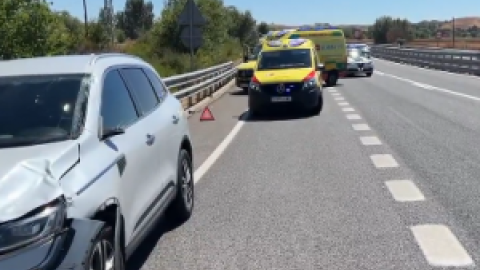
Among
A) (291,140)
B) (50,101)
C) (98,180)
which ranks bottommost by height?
(291,140)

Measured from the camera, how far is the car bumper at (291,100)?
1806cm

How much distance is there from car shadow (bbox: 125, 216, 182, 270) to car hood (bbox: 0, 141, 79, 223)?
172 centimetres

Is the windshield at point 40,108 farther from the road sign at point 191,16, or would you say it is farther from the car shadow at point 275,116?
the road sign at point 191,16

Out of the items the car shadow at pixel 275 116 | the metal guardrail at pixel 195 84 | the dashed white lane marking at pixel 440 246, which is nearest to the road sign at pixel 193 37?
the metal guardrail at pixel 195 84

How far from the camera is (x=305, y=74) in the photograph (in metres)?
18.6

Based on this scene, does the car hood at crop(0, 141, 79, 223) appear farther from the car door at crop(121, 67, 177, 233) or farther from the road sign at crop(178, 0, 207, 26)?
the road sign at crop(178, 0, 207, 26)

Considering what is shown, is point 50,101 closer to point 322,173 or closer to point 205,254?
point 205,254

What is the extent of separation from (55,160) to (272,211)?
377cm

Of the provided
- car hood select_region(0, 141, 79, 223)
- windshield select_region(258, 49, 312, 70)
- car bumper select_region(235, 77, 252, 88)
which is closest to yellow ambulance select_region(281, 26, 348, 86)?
car bumper select_region(235, 77, 252, 88)

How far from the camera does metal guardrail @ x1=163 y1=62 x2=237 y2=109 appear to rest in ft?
60.3

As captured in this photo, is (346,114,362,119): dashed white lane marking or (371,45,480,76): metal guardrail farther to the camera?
(371,45,480,76): metal guardrail

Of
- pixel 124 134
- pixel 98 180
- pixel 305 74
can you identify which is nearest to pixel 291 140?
pixel 305 74

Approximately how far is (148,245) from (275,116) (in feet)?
42.3

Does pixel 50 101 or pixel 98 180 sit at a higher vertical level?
pixel 50 101
